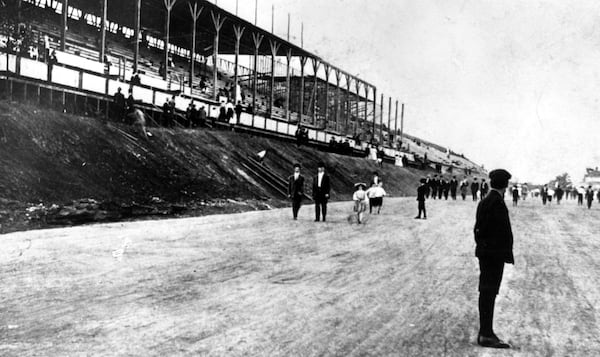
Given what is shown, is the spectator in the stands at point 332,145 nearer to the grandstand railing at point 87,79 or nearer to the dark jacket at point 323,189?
the grandstand railing at point 87,79

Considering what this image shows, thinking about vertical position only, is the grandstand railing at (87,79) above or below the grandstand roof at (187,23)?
below

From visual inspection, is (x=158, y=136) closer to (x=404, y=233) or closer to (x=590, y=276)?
(x=404, y=233)

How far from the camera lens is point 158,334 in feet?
17.9

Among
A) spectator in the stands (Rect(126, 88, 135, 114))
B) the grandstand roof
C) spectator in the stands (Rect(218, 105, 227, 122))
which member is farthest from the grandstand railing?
the grandstand roof

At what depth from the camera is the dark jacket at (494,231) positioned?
18.1 feet

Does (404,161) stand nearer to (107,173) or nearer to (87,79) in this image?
(87,79)

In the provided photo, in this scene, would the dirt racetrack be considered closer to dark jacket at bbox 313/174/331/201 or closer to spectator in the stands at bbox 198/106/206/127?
dark jacket at bbox 313/174/331/201

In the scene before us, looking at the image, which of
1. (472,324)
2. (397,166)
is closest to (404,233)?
(472,324)

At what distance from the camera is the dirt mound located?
13.4m

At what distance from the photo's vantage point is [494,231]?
5578 mm

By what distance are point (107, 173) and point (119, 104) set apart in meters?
6.02

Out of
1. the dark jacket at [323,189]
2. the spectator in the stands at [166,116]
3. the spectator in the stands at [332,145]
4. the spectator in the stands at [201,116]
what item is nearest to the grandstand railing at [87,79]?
the spectator in the stands at [166,116]

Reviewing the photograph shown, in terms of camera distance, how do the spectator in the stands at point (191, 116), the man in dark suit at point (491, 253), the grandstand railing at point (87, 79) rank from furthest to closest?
the spectator in the stands at point (191, 116)
the grandstand railing at point (87, 79)
the man in dark suit at point (491, 253)

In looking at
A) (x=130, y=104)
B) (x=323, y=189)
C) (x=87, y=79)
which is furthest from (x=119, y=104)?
(x=323, y=189)
